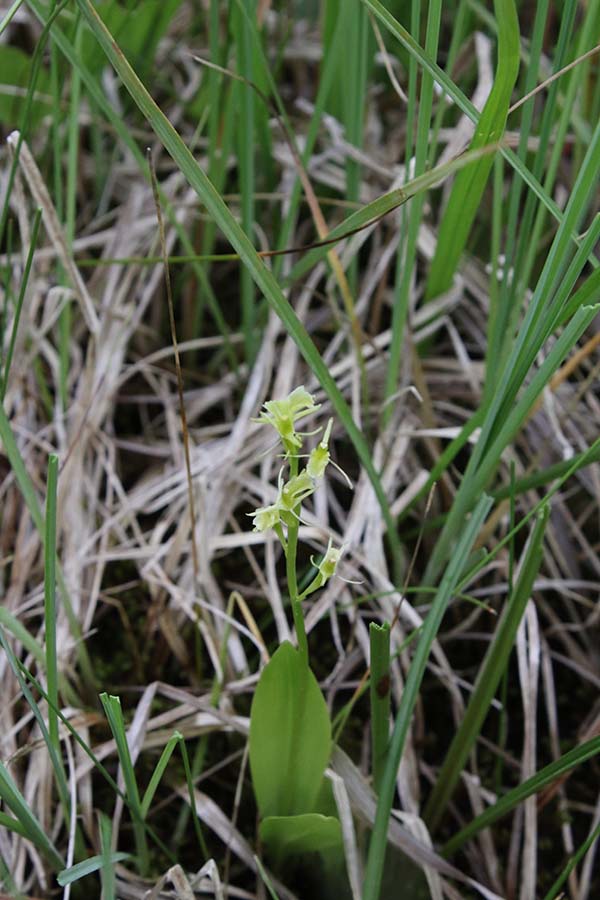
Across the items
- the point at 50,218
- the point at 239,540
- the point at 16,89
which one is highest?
the point at 16,89

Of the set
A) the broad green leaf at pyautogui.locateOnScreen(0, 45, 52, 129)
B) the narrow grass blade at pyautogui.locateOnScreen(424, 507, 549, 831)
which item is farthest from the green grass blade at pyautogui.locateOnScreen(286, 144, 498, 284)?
the broad green leaf at pyautogui.locateOnScreen(0, 45, 52, 129)

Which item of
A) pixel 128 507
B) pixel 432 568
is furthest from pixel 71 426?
pixel 432 568

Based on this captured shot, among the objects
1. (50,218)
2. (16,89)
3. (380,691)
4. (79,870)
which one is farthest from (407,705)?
(16,89)

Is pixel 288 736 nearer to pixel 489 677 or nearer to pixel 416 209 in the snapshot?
pixel 489 677

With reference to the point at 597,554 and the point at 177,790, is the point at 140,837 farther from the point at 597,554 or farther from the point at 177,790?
the point at 597,554

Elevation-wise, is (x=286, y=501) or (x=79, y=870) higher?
(x=286, y=501)

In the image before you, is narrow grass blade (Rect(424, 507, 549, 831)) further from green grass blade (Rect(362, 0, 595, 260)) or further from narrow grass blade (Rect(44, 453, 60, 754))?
narrow grass blade (Rect(44, 453, 60, 754))
